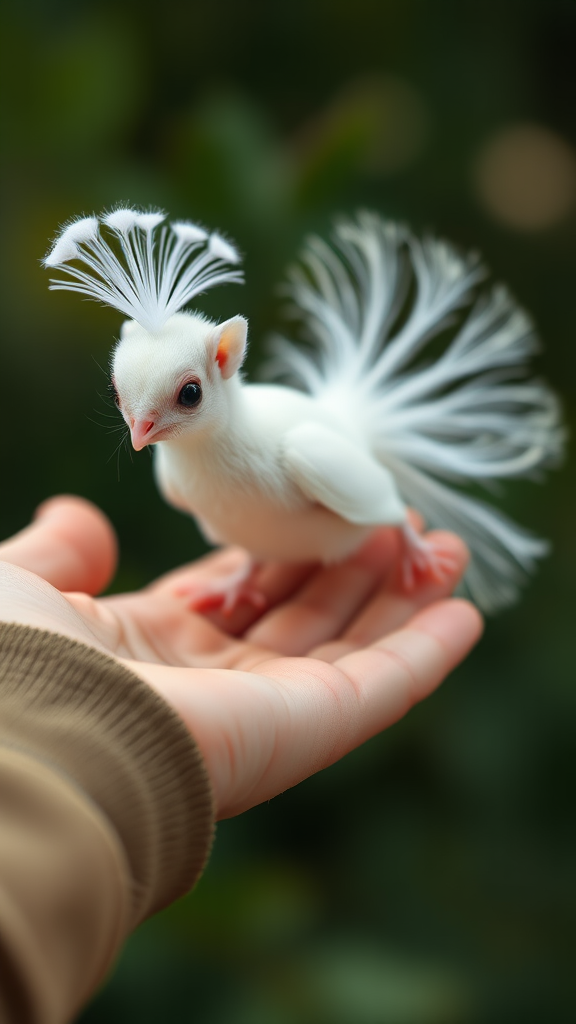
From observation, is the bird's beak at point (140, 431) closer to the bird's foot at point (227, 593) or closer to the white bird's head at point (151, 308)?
the white bird's head at point (151, 308)

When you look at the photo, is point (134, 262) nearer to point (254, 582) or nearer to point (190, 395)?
point (190, 395)

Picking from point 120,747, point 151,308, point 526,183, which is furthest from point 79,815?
point 526,183

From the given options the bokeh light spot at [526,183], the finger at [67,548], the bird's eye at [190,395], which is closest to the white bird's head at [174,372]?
the bird's eye at [190,395]

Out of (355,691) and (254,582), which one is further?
(254,582)

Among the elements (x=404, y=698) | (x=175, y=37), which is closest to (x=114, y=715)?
(x=404, y=698)

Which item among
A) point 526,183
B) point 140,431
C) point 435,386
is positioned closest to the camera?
point 140,431

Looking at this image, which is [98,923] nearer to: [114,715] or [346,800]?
[114,715]
